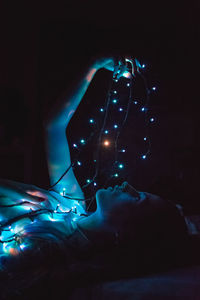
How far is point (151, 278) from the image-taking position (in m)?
1.05

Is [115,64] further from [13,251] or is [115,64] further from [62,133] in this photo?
[13,251]

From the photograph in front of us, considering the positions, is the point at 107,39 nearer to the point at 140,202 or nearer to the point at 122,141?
the point at 122,141

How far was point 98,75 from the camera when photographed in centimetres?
201

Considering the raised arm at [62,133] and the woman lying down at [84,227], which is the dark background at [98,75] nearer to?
the raised arm at [62,133]

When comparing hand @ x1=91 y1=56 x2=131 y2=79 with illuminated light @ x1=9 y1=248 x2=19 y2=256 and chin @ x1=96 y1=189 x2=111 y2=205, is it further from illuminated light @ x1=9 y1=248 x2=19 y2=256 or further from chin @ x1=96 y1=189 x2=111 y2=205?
illuminated light @ x1=9 y1=248 x2=19 y2=256

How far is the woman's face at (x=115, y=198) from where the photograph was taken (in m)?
1.26

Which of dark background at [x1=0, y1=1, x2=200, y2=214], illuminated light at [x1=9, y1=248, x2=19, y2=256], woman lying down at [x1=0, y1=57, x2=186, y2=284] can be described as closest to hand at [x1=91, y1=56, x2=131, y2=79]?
woman lying down at [x1=0, y1=57, x2=186, y2=284]

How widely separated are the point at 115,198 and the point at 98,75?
109 centimetres

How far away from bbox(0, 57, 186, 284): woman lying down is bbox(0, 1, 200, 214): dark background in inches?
27.3

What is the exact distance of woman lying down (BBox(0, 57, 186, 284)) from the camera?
1.04 meters

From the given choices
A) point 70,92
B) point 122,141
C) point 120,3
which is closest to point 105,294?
point 70,92

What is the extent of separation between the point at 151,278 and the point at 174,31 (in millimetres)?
1889

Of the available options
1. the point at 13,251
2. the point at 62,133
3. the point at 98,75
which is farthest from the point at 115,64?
the point at 13,251

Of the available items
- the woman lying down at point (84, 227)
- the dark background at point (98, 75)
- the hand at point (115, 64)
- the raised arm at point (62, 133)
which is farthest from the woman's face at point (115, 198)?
the dark background at point (98, 75)
